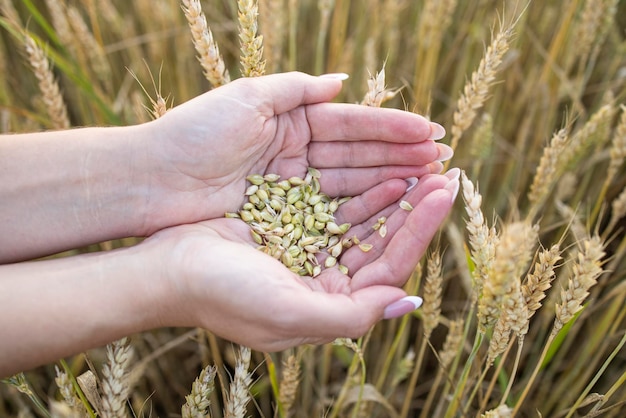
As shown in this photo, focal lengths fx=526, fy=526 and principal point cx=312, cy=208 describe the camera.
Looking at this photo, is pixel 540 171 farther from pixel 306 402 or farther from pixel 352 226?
pixel 306 402

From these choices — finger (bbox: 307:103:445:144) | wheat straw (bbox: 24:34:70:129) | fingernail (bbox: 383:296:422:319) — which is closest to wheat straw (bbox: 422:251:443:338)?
fingernail (bbox: 383:296:422:319)

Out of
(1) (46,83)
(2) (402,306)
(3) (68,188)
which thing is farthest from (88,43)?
(2) (402,306)

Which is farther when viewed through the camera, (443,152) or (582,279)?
(443,152)

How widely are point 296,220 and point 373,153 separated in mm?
292

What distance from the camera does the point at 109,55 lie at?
7.64 feet

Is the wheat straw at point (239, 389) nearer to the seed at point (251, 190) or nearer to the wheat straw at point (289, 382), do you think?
the wheat straw at point (289, 382)

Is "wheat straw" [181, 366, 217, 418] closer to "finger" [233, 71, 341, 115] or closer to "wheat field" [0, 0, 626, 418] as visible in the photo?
"wheat field" [0, 0, 626, 418]

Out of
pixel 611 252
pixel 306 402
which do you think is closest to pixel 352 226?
pixel 306 402

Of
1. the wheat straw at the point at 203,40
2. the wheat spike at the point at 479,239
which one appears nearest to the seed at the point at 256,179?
the wheat straw at the point at 203,40

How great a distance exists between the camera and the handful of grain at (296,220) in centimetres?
140

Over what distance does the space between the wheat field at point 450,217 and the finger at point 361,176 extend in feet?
0.54

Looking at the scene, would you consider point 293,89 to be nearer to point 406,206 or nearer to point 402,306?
point 406,206

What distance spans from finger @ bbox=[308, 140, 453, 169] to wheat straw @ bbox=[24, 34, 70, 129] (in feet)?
2.50

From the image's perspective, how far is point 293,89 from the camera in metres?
1.38
